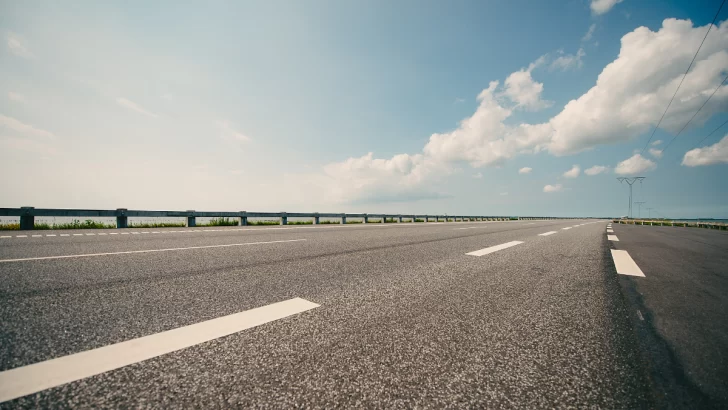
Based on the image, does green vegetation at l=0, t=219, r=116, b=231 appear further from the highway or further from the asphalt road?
the asphalt road

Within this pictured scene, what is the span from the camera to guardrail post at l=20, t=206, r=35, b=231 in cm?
988

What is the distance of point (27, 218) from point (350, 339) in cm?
1421

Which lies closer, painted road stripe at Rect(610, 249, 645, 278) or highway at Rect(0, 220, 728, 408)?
highway at Rect(0, 220, 728, 408)

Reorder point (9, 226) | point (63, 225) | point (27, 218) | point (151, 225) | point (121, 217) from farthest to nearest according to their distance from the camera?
point (151, 225) → point (121, 217) → point (63, 225) → point (27, 218) → point (9, 226)

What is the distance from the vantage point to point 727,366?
1595mm

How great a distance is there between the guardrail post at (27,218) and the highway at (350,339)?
964 centimetres

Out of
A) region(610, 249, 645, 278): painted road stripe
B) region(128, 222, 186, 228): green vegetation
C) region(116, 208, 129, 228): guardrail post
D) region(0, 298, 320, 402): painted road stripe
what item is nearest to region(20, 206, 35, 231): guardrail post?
region(116, 208, 129, 228): guardrail post

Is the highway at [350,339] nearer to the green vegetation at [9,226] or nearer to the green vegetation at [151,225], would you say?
the green vegetation at [9,226]

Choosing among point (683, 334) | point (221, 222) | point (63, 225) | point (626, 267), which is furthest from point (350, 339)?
point (221, 222)

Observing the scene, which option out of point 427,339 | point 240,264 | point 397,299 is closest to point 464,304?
point 397,299

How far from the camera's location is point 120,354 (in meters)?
1.52

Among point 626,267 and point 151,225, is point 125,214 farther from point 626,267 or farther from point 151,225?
point 626,267

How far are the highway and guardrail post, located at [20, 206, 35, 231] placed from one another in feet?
31.6

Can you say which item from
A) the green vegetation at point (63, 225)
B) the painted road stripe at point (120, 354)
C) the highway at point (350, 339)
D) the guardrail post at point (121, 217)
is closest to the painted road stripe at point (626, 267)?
the highway at point (350, 339)
